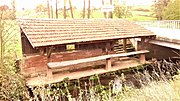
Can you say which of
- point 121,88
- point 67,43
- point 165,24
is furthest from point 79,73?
point 165,24

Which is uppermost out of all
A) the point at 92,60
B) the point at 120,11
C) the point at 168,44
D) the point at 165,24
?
the point at 120,11

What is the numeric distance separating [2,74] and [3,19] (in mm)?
2426

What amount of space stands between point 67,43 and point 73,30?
69.1 inches

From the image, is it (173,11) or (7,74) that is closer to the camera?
(7,74)

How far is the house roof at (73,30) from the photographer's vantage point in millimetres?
13180

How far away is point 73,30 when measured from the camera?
49.1ft

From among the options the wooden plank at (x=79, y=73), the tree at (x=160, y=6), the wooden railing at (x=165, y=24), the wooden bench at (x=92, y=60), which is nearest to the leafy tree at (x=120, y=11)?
the tree at (x=160, y=6)

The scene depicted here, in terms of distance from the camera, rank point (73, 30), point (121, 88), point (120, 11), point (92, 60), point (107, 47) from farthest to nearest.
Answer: point (120, 11) → point (107, 47) → point (73, 30) → point (92, 60) → point (121, 88)

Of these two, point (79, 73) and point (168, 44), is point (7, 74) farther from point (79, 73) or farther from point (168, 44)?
point (168, 44)

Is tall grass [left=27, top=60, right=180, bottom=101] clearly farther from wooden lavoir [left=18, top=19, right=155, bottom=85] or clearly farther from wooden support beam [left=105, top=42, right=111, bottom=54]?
wooden support beam [left=105, top=42, right=111, bottom=54]

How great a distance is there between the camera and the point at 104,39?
15.0 meters

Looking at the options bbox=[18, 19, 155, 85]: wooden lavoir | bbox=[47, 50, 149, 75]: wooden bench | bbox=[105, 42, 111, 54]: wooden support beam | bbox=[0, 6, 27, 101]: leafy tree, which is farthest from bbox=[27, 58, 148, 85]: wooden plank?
bbox=[0, 6, 27, 101]: leafy tree

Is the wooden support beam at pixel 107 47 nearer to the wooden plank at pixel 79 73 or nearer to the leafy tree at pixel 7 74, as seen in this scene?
the wooden plank at pixel 79 73

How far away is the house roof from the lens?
43.2ft
